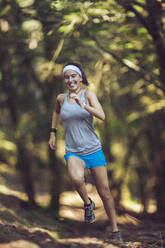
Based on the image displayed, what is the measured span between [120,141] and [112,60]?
365 inches

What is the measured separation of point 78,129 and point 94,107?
1.28 ft

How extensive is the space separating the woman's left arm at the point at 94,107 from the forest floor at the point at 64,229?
6.49 ft

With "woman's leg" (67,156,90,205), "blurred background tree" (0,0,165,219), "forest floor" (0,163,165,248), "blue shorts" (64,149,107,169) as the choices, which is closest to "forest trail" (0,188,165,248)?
"forest floor" (0,163,165,248)

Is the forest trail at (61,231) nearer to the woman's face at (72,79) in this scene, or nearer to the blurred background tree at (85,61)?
the blurred background tree at (85,61)

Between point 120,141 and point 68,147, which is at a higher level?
point 68,147

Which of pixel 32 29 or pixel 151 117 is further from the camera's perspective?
pixel 151 117

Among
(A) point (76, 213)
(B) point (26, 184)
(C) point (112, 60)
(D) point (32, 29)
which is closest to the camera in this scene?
(D) point (32, 29)

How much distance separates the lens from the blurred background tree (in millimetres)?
6297

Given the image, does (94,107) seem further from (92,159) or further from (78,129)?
(92,159)

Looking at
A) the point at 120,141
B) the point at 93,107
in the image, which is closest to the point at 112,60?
the point at 93,107

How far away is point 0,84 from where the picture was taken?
10.0m

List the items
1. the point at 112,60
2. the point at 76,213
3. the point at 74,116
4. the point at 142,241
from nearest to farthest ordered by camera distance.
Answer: the point at 74,116 < the point at 142,241 < the point at 112,60 < the point at 76,213

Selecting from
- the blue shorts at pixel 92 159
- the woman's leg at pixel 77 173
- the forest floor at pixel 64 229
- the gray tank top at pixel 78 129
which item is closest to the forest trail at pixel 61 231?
the forest floor at pixel 64 229

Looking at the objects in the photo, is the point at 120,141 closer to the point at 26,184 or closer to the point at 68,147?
the point at 26,184
